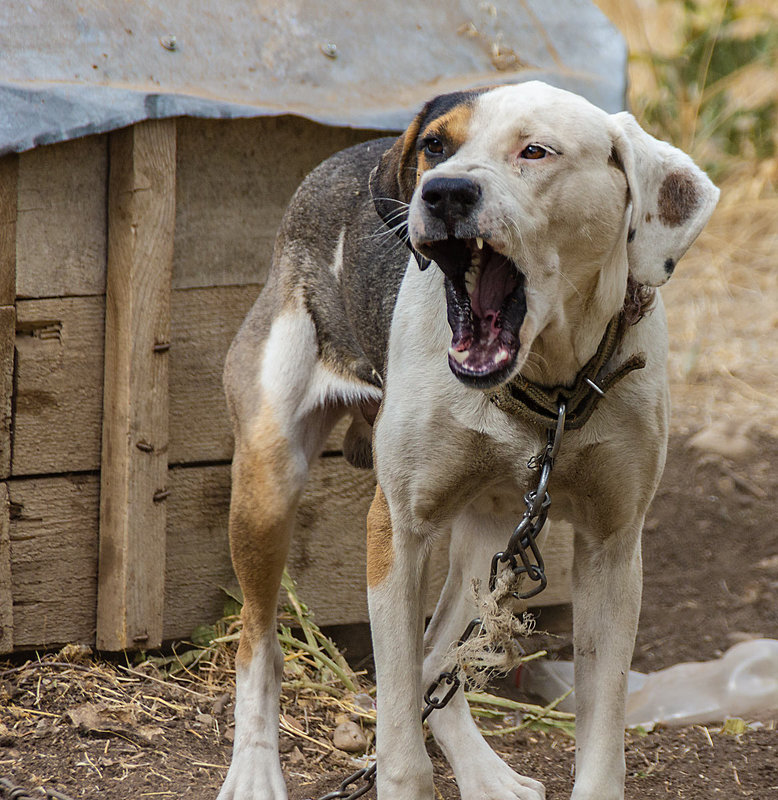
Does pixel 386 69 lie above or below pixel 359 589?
above

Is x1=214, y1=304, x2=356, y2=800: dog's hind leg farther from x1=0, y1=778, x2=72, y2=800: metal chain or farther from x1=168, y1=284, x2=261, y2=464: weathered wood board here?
x1=0, y1=778, x2=72, y2=800: metal chain

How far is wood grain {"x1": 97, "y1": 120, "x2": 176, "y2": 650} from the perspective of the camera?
3768 mm

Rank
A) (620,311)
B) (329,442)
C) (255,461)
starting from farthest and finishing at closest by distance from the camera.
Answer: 1. (329,442)
2. (255,461)
3. (620,311)

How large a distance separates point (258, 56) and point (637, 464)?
1.94m

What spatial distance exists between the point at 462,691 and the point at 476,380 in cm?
160

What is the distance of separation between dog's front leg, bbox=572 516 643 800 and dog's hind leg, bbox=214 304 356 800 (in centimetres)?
98

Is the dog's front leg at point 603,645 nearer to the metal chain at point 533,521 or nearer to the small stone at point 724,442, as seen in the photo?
the metal chain at point 533,521

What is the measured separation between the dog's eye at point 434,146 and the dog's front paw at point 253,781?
72.3 inches

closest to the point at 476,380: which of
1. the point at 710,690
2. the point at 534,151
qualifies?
the point at 534,151

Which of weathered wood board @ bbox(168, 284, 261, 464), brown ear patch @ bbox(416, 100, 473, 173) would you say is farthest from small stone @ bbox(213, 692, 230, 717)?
brown ear patch @ bbox(416, 100, 473, 173)

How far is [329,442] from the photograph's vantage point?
4.35m

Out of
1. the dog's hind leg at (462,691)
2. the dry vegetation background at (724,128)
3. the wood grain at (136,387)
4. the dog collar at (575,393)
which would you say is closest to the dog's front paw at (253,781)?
the dog's hind leg at (462,691)

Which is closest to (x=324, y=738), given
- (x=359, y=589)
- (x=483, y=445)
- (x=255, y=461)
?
(x=359, y=589)

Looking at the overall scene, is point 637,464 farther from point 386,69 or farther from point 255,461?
point 386,69
